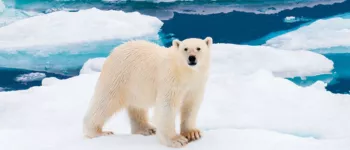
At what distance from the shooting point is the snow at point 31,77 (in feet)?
13.1

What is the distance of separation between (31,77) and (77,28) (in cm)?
72

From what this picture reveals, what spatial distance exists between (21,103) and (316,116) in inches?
85.4

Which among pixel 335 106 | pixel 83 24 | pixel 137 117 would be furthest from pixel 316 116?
pixel 83 24

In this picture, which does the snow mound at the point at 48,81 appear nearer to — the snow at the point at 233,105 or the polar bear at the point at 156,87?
the snow at the point at 233,105

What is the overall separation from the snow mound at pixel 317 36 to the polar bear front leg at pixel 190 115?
2.37 metres

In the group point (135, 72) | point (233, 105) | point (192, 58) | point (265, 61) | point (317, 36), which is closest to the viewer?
point (192, 58)

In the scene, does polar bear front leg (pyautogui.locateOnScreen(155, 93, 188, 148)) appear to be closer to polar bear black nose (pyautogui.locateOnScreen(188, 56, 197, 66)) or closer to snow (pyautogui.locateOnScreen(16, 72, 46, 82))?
polar bear black nose (pyautogui.locateOnScreen(188, 56, 197, 66))

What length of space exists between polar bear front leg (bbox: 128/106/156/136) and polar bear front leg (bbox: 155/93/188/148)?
29cm

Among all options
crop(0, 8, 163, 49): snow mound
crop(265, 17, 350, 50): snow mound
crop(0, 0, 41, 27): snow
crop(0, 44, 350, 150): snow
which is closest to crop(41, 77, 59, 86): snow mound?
crop(0, 44, 350, 150): snow

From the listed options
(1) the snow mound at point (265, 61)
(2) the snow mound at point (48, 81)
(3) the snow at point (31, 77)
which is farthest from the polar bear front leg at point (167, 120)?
(3) the snow at point (31, 77)

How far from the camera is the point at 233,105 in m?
3.36

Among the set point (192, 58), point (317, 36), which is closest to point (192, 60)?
point (192, 58)

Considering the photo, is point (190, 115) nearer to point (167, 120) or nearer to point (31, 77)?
point (167, 120)

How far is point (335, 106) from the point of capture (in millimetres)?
3438
